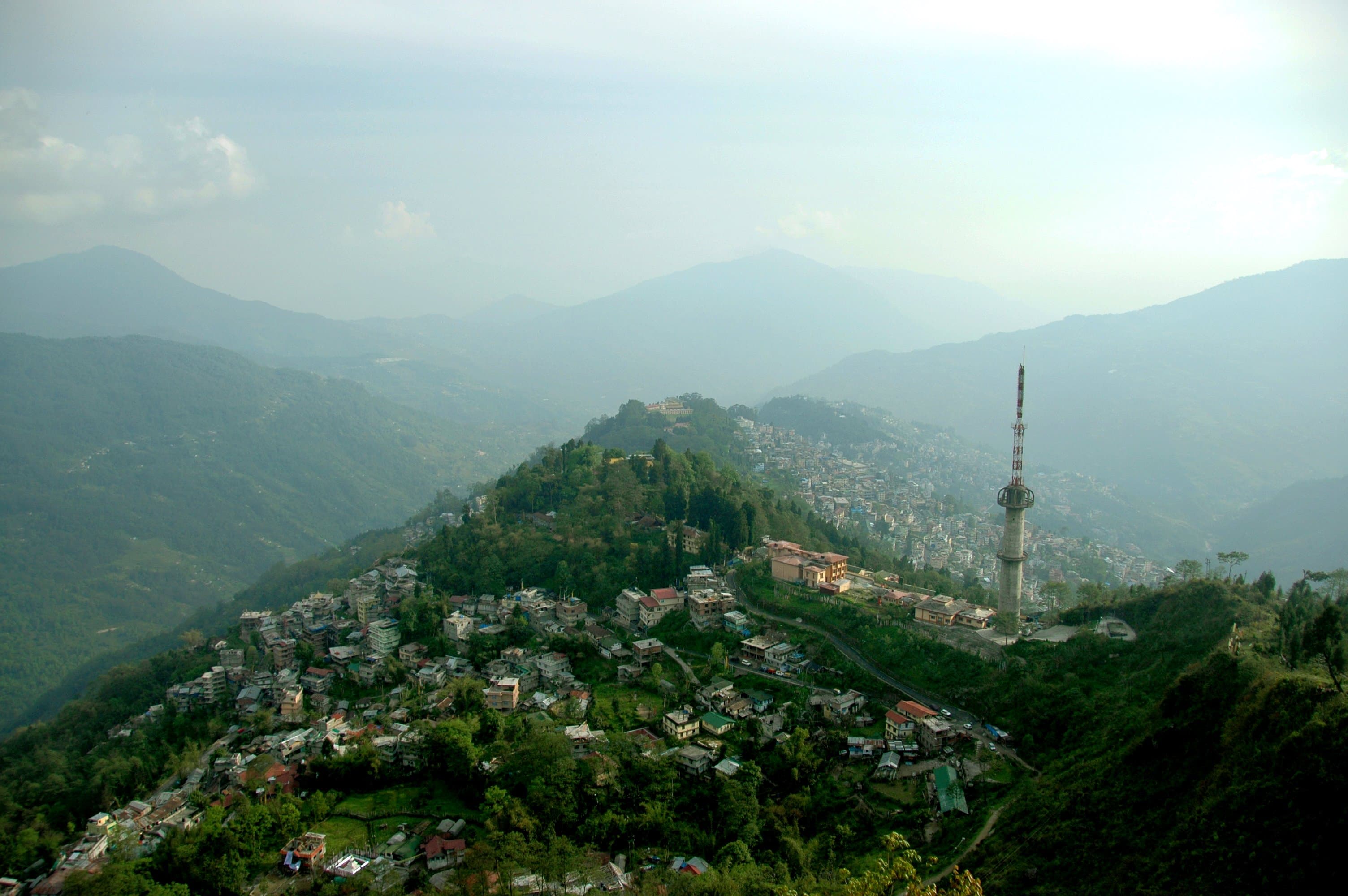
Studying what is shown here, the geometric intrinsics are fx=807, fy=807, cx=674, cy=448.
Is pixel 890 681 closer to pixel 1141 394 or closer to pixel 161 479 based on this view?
pixel 161 479

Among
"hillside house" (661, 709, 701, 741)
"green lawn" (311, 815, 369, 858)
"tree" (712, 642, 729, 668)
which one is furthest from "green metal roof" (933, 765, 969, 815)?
"green lawn" (311, 815, 369, 858)

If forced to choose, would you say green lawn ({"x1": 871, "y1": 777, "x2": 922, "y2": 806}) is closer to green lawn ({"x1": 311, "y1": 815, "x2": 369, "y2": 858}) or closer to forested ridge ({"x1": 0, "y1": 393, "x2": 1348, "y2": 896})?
forested ridge ({"x1": 0, "y1": 393, "x2": 1348, "y2": 896})

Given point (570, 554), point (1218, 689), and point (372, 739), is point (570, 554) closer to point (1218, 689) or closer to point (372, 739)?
point (372, 739)

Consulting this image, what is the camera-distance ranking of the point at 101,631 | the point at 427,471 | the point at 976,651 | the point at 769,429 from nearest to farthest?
1. the point at 976,651
2. the point at 101,631
3. the point at 769,429
4. the point at 427,471

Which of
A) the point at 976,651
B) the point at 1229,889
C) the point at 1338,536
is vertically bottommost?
the point at 1338,536

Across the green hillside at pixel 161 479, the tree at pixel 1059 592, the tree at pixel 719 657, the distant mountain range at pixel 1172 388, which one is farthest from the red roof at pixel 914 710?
the distant mountain range at pixel 1172 388

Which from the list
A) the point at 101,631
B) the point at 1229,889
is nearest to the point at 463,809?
the point at 1229,889
